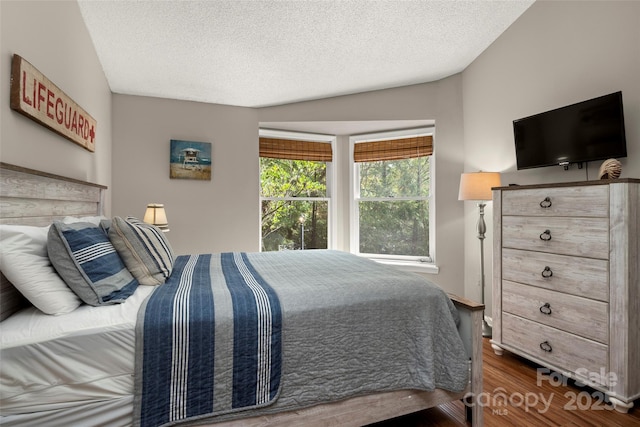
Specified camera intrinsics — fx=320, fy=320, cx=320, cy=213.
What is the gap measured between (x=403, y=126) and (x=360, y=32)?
1.55 meters

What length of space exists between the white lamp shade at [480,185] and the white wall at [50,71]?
9.82 ft

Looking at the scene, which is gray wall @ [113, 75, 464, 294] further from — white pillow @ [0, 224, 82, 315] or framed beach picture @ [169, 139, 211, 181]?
white pillow @ [0, 224, 82, 315]

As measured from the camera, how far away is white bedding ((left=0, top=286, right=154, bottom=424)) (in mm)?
991

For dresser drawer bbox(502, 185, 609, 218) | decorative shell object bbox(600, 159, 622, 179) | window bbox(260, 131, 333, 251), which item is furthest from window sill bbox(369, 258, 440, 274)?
decorative shell object bbox(600, 159, 622, 179)

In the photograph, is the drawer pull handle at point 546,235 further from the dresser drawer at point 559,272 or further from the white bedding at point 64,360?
the white bedding at point 64,360

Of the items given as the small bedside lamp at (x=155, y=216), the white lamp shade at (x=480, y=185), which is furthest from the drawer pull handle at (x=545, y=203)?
the small bedside lamp at (x=155, y=216)

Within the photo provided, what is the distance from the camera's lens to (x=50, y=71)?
1743 millimetres

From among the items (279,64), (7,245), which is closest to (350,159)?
(279,64)

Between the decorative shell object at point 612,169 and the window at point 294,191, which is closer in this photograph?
the decorative shell object at point 612,169

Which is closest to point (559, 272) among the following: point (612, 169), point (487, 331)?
point (612, 169)

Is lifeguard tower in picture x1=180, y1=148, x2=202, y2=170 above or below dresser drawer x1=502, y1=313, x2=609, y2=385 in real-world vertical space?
above

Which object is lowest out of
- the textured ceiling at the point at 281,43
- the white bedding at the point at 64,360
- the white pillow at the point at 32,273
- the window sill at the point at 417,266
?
the window sill at the point at 417,266

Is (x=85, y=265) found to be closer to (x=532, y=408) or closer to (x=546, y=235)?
(x=532, y=408)

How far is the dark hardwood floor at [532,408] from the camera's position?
5.43ft
